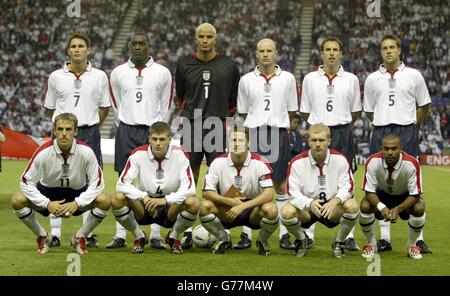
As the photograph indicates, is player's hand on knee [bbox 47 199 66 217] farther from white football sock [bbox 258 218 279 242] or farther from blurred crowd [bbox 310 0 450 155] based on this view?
blurred crowd [bbox 310 0 450 155]

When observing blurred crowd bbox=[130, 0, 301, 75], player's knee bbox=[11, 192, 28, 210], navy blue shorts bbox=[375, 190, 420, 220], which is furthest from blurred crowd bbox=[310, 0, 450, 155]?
player's knee bbox=[11, 192, 28, 210]

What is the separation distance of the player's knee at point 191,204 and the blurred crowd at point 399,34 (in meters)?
19.2

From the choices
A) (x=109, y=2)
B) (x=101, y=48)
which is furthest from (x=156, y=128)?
(x=109, y=2)

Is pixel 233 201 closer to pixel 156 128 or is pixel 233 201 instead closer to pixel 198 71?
pixel 156 128

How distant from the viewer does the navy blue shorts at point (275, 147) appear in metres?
8.59

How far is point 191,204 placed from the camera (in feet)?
24.9

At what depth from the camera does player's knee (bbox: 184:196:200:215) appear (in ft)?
24.9

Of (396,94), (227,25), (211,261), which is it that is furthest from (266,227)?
(227,25)

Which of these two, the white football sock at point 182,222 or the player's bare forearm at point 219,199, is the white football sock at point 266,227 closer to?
the player's bare forearm at point 219,199

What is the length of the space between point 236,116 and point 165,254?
1876 mm

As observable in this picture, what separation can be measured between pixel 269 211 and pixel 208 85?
61.7 inches

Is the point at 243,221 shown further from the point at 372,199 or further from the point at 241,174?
the point at 372,199

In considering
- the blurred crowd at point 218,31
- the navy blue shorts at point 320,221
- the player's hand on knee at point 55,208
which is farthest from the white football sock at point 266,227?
the blurred crowd at point 218,31

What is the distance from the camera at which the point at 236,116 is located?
29.3 feet
